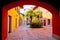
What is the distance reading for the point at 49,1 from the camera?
24.2 ft

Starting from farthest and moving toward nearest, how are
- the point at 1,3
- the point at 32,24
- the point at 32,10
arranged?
the point at 32,10
the point at 32,24
the point at 1,3

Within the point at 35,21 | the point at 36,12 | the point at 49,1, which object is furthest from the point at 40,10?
the point at 49,1

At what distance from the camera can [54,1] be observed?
7.34 meters

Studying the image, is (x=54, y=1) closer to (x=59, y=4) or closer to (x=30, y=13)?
(x=59, y=4)

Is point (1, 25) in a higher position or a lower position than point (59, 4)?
lower

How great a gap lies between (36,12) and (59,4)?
21.2 meters

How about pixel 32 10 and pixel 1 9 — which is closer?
pixel 1 9

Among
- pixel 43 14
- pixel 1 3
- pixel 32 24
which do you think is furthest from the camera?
pixel 43 14

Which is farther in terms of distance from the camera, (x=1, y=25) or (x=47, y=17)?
(x=47, y=17)

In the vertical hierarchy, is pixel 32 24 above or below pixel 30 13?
below

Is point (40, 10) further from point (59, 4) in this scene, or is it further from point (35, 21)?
point (59, 4)

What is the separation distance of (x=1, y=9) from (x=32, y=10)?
20904mm

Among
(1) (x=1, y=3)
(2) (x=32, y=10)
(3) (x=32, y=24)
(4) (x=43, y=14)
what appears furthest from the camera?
(4) (x=43, y=14)

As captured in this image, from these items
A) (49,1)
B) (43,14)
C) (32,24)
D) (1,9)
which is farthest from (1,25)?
(43,14)
